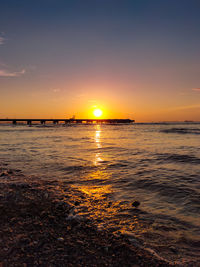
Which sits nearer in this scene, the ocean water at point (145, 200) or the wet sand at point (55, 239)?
the wet sand at point (55, 239)

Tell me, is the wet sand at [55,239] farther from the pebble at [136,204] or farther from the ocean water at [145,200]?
the pebble at [136,204]

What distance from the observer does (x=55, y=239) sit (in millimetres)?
3174

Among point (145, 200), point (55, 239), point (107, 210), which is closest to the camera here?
point (55, 239)

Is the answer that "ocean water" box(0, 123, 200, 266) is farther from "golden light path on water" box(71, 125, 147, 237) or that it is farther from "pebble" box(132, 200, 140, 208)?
"pebble" box(132, 200, 140, 208)

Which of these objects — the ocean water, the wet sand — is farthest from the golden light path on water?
the wet sand

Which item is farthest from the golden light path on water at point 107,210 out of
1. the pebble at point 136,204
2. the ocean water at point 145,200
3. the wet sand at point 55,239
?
the wet sand at point 55,239

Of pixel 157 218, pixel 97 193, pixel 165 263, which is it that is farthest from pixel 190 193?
pixel 165 263

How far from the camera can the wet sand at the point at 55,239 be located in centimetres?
267

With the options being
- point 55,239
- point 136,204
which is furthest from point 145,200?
point 55,239

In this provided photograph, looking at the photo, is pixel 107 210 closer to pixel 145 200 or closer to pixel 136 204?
pixel 136 204

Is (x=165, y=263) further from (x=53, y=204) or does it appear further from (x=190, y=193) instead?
(x=190, y=193)

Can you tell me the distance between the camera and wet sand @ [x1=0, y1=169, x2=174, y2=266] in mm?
2672

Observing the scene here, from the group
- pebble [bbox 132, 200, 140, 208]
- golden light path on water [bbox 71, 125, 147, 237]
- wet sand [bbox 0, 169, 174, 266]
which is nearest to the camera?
wet sand [bbox 0, 169, 174, 266]

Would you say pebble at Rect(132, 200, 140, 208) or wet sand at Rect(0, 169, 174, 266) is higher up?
wet sand at Rect(0, 169, 174, 266)
